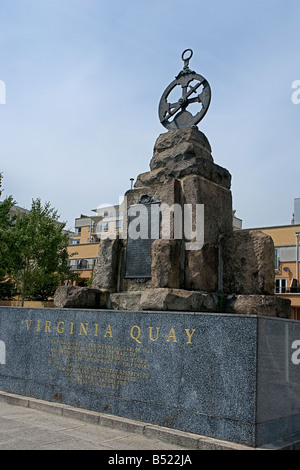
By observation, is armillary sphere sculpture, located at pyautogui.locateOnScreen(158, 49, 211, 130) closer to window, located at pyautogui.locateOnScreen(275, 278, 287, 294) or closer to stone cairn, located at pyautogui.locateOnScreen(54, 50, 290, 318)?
stone cairn, located at pyautogui.locateOnScreen(54, 50, 290, 318)

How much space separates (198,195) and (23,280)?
21.9m

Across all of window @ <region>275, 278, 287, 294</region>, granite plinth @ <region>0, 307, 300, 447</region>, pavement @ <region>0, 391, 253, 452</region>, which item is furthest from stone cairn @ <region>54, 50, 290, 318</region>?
window @ <region>275, 278, 287, 294</region>

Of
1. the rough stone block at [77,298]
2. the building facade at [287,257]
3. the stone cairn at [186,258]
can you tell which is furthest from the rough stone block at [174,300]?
the building facade at [287,257]

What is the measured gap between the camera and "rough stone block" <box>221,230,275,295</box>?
227 inches

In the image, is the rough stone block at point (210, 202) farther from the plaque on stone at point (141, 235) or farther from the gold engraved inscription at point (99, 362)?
the gold engraved inscription at point (99, 362)

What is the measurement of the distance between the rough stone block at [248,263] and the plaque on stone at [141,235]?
1.09 meters

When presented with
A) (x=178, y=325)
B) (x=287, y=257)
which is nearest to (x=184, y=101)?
(x=178, y=325)

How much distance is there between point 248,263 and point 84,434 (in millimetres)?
2942

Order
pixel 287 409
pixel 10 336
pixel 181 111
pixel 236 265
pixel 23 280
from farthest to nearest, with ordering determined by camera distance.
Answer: pixel 23 280 → pixel 181 111 → pixel 10 336 → pixel 236 265 → pixel 287 409

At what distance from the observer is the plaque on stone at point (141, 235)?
6.46 metres

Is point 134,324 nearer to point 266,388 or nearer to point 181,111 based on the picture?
point 266,388

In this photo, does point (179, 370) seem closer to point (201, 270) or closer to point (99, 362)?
point (99, 362)

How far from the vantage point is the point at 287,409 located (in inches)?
180
